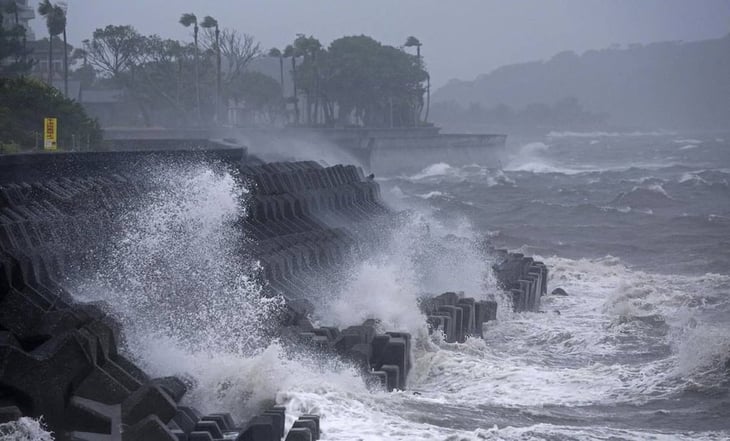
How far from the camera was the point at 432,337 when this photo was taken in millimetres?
14570

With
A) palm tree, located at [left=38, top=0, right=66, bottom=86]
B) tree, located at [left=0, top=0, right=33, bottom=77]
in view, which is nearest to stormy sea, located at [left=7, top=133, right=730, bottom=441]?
tree, located at [left=0, top=0, right=33, bottom=77]

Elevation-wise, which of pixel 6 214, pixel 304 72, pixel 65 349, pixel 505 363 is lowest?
pixel 505 363

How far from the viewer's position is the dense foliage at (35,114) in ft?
87.5

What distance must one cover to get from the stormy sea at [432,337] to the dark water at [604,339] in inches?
1.7

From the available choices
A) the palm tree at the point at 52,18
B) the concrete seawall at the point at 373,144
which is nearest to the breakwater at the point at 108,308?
the concrete seawall at the point at 373,144

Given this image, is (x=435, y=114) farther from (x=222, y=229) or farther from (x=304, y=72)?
(x=222, y=229)

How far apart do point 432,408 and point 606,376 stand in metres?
2.99

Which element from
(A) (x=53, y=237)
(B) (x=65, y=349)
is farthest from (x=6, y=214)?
(B) (x=65, y=349)

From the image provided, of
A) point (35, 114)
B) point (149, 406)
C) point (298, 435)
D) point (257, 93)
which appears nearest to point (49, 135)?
point (35, 114)

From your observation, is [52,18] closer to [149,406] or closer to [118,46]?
[118,46]

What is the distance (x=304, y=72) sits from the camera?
7569cm

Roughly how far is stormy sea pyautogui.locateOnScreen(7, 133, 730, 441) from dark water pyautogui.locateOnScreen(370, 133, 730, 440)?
1.7 inches

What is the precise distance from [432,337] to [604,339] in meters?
3.04

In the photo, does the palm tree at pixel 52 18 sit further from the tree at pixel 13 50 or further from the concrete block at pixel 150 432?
the concrete block at pixel 150 432
